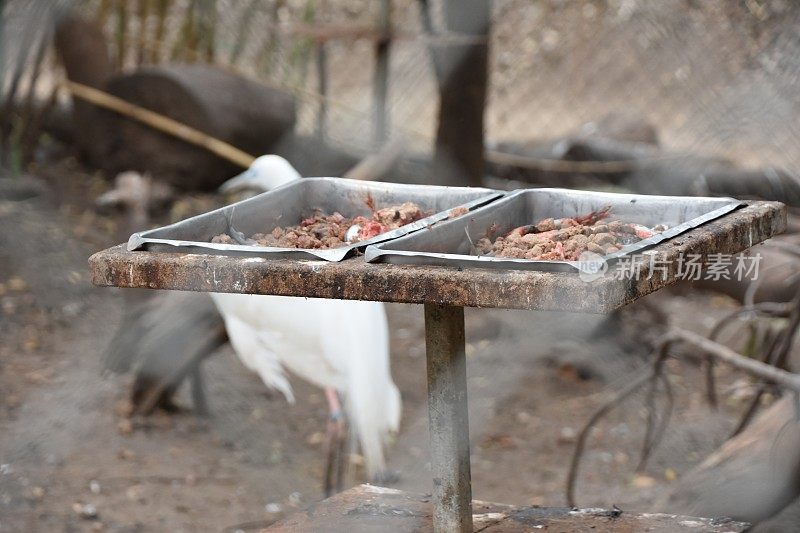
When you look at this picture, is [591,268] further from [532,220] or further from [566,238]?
[532,220]

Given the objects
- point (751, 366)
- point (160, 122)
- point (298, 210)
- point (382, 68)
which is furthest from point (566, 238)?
point (160, 122)

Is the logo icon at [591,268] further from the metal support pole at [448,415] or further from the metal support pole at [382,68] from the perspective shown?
the metal support pole at [382,68]

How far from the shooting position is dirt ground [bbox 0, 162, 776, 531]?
7.18ft

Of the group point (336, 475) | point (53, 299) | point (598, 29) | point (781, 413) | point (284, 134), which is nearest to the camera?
point (781, 413)

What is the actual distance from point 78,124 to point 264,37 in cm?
67

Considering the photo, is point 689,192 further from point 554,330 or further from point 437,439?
point 437,439

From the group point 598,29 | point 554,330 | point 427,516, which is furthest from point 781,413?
point 598,29

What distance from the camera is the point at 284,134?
325cm

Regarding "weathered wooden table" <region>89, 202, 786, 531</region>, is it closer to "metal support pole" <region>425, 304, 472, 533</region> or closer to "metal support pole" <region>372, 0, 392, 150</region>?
"metal support pole" <region>425, 304, 472, 533</region>

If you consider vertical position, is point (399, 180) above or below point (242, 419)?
above

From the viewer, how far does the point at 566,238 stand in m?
0.91

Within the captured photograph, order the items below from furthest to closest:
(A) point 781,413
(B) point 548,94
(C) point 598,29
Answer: (B) point 548,94 → (C) point 598,29 → (A) point 781,413

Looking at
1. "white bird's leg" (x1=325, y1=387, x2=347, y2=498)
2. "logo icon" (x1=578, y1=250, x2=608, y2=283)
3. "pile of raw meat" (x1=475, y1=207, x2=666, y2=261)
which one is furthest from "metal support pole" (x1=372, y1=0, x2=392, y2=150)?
"logo icon" (x1=578, y1=250, x2=608, y2=283)

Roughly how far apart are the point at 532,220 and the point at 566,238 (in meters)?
0.16
